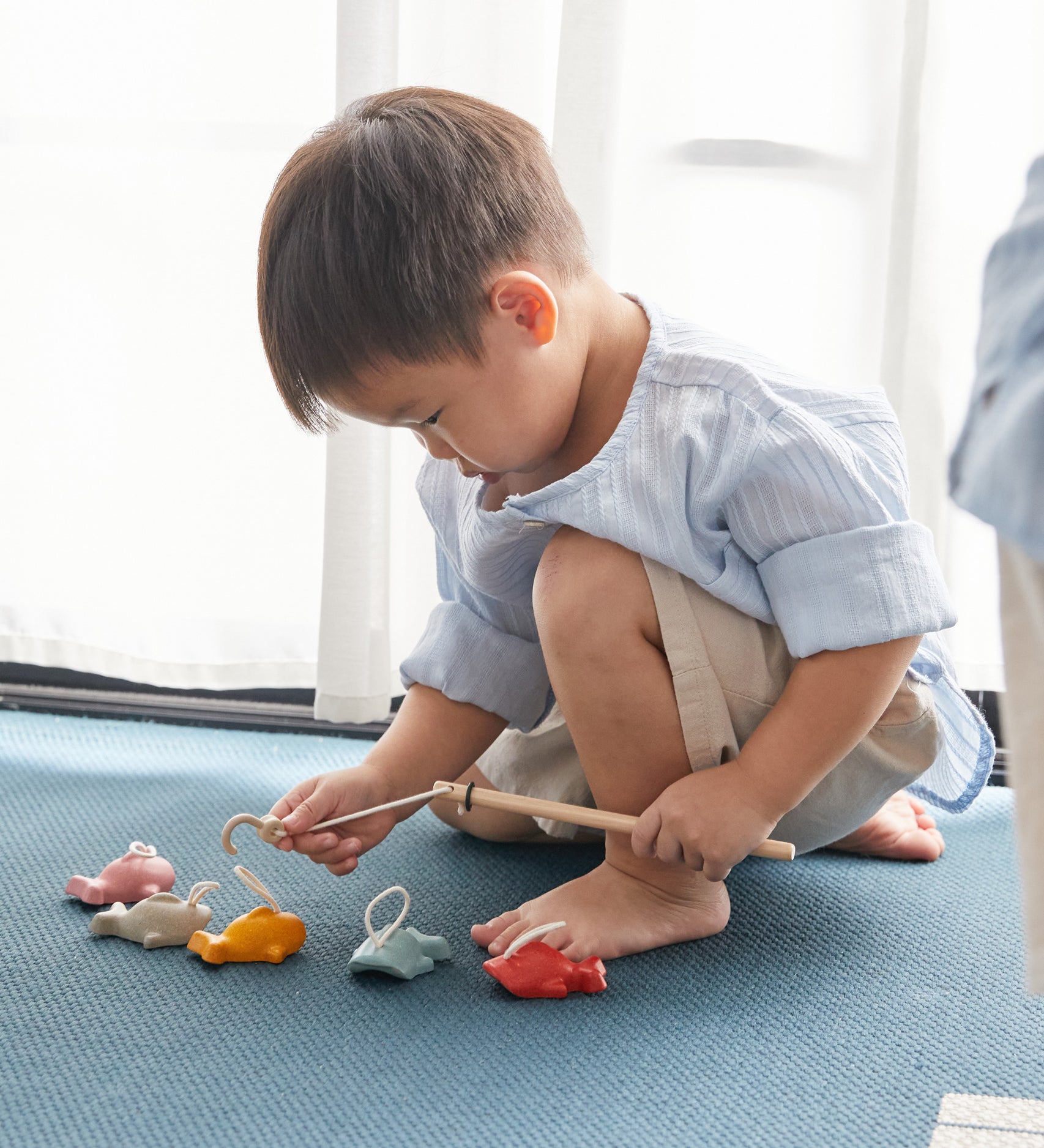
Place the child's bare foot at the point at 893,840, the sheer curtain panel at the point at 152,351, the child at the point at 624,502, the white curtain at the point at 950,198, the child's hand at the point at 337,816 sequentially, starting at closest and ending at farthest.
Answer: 1. the child at the point at 624,502
2. the child's hand at the point at 337,816
3. the child's bare foot at the point at 893,840
4. the white curtain at the point at 950,198
5. the sheer curtain panel at the point at 152,351

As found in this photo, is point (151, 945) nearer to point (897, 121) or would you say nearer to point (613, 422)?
point (613, 422)

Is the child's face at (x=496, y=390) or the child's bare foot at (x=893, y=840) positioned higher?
the child's face at (x=496, y=390)

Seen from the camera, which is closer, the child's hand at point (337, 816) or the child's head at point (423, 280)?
the child's head at point (423, 280)

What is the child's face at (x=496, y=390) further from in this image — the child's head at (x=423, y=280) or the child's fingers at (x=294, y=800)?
the child's fingers at (x=294, y=800)

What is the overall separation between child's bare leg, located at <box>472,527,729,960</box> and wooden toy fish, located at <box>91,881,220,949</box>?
186 millimetres

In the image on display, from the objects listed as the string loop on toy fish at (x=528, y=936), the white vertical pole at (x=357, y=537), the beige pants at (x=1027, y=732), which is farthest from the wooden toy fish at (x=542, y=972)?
the white vertical pole at (x=357, y=537)

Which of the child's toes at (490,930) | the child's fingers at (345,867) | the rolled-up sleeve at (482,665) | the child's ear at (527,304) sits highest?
the child's ear at (527,304)

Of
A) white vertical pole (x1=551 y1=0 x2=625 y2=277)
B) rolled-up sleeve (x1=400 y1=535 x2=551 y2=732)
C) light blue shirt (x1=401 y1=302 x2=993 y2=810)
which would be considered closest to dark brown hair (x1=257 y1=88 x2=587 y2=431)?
light blue shirt (x1=401 y1=302 x2=993 y2=810)

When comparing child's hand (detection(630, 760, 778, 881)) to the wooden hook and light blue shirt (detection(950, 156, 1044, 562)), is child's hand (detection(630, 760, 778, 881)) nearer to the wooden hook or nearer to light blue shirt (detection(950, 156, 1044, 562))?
the wooden hook

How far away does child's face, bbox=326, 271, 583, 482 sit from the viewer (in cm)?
73

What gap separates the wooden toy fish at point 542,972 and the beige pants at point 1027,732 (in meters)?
0.35

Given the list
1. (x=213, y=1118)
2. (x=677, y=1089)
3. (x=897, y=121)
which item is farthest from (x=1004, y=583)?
(x=897, y=121)

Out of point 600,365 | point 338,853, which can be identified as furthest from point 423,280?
point 338,853

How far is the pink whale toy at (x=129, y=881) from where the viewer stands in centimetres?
85
